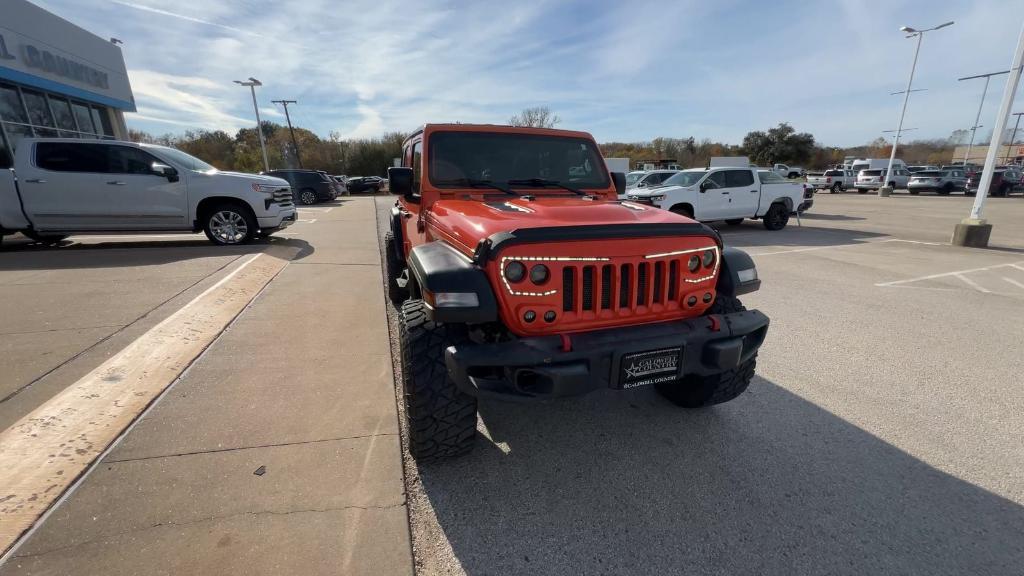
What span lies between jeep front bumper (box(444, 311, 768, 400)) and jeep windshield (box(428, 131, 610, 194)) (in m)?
1.62

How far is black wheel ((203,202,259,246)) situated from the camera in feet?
24.7

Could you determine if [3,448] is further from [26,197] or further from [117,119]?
[117,119]

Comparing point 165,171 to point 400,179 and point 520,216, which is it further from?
point 520,216

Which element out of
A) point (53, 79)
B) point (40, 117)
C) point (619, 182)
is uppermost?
point (53, 79)

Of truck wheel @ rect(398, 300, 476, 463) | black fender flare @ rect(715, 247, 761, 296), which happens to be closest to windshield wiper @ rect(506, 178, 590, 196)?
black fender flare @ rect(715, 247, 761, 296)

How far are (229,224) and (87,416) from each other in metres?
5.90

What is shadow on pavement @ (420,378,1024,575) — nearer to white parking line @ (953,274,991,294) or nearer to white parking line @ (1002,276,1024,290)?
white parking line @ (953,274,991,294)

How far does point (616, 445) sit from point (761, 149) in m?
61.3

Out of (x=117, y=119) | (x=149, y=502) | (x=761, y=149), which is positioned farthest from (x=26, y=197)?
(x=761, y=149)

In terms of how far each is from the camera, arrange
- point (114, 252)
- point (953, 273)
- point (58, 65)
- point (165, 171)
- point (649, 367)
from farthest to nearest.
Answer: point (58, 65) → point (165, 171) → point (114, 252) → point (953, 273) → point (649, 367)

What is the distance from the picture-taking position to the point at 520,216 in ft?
7.89

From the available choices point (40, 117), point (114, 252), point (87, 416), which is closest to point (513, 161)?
point (87, 416)

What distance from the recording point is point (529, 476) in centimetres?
229

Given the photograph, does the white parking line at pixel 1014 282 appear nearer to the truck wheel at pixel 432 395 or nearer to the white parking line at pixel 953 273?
the white parking line at pixel 953 273
